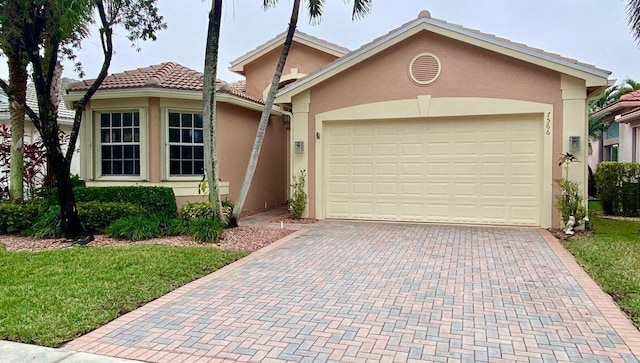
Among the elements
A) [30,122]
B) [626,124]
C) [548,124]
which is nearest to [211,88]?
[548,124]

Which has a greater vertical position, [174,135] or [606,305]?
[174,135]

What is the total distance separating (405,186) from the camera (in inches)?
479

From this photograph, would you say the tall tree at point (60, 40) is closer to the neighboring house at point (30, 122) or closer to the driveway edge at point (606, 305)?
the neighboring house at point (30, 122)

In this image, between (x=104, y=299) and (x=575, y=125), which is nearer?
(x=104, y=299)

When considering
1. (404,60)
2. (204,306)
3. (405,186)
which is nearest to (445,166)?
Result: (405,186)

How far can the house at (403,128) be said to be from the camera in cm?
1081

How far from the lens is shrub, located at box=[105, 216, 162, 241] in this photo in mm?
9500

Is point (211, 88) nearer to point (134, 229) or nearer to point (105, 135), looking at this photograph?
point (134, 229)

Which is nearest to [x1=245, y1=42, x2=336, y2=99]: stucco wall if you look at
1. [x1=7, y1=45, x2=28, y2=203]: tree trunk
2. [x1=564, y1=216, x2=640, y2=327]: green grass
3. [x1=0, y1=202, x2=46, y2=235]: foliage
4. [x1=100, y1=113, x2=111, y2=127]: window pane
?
[x1=100, y1=113, x2=111, y2=127]: window pane

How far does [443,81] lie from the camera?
11.5m

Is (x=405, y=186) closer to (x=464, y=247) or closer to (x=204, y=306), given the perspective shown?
(x=464, y=247)

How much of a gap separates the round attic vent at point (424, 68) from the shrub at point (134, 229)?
7.51 m

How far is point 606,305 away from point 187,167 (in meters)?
10.4

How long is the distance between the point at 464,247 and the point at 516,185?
3.48m
